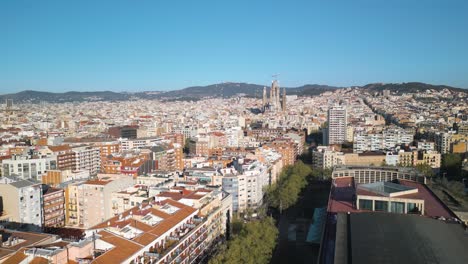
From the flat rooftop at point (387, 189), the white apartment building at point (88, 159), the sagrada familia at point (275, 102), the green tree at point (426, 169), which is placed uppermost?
the sagrada familia at point (275, 102)

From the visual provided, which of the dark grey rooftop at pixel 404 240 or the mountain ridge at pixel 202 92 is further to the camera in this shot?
the mountain ridge at pixel 202 92

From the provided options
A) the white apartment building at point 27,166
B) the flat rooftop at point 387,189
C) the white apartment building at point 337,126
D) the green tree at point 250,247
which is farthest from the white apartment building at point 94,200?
the white apartment building at point 337,126

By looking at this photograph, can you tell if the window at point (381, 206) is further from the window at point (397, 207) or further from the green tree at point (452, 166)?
the green tree at point (452, 166)

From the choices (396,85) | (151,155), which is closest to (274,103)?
(396,85)

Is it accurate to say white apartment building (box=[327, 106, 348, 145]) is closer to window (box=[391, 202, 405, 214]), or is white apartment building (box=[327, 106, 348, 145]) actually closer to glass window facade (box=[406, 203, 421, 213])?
window (box=[391, 202, 405, 214])

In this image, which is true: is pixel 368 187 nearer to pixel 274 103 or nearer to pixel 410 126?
pixel 410 126

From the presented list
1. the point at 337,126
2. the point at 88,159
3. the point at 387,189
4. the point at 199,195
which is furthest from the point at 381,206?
the point at 337,126

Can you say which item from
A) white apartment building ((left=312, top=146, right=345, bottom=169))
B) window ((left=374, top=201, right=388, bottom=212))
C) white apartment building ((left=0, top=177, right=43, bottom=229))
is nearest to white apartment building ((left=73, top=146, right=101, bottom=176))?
white apartment building ((left=0, top=177, right=43, bottom=229))

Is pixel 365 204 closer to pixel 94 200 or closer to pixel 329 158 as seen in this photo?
pixel 94 200
